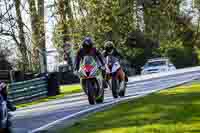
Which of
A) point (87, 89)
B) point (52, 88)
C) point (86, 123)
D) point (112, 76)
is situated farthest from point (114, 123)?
point (52, 88)

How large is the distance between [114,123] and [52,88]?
783 inches

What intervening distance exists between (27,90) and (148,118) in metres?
18.2

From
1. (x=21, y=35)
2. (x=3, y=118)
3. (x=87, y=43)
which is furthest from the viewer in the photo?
(x=21, y=35)

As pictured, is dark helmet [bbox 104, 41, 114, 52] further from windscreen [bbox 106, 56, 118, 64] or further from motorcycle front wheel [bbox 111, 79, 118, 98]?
motorcycle front wheel [bbox 111, 79, 118, 98]

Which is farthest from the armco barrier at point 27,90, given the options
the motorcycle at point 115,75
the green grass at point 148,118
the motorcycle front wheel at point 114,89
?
the green grass at point 148,118

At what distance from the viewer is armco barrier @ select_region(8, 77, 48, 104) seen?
27703mm

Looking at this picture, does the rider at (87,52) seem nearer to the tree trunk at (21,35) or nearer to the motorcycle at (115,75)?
the motorcycle at (115,75)

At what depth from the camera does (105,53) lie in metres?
19.0

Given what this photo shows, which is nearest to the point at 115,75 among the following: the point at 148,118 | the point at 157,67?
the point at 148,118

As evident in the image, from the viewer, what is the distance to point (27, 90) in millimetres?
28750

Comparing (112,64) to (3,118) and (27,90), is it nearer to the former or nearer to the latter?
(3,118)

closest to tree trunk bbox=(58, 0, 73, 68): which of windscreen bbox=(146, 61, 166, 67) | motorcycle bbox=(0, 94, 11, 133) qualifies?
windscreen bbox=(146, 61, 166, 67)

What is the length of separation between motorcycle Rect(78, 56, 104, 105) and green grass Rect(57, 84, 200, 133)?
2.88m

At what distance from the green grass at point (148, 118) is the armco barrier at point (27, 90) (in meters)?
14.3
